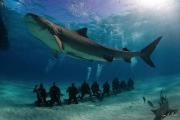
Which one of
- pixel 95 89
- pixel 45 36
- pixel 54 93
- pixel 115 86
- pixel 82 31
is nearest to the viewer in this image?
pixel 45 36

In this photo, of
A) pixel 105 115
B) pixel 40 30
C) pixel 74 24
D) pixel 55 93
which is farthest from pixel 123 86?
pixel 40 30

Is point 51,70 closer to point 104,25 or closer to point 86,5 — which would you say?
point 104,25

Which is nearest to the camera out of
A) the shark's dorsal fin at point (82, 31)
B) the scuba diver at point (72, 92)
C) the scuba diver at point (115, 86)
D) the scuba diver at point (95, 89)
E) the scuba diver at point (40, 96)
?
the shark's dorsal fin at point (82, 31)

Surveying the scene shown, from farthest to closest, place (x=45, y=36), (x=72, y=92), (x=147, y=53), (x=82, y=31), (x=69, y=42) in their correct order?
1. (x=72, y=92)
2. (x=147, y=53)
3. (x=82, y=31)
4. (x=69, y=42)
5. (x=45, y=36)

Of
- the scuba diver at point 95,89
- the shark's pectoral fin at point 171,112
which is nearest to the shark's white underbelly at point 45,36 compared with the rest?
the shark's pectoral fin at point 171,112

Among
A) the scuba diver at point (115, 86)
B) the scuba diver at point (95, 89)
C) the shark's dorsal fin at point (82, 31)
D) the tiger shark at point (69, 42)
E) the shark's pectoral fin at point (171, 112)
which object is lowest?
the shark's pectoral fin at point (171, 112)

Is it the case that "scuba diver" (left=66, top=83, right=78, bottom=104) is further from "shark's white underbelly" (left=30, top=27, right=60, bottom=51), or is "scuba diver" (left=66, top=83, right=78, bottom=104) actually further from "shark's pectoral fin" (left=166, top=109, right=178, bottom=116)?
"shark's white underbelly" (left=30, top=27, right=60, bottom=51)

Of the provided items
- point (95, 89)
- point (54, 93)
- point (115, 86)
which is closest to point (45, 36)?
point (54, 93)

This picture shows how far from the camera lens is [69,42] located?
6301 mm

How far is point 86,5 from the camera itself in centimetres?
3778

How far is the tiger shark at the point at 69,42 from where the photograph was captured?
5.63 m

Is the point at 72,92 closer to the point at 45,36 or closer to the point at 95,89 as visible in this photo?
the point at 95,89

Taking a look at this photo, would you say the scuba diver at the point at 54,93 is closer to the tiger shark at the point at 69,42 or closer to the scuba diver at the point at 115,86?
the scuba diver at the point at 115,86

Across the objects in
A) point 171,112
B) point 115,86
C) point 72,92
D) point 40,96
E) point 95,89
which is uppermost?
point 115,86
